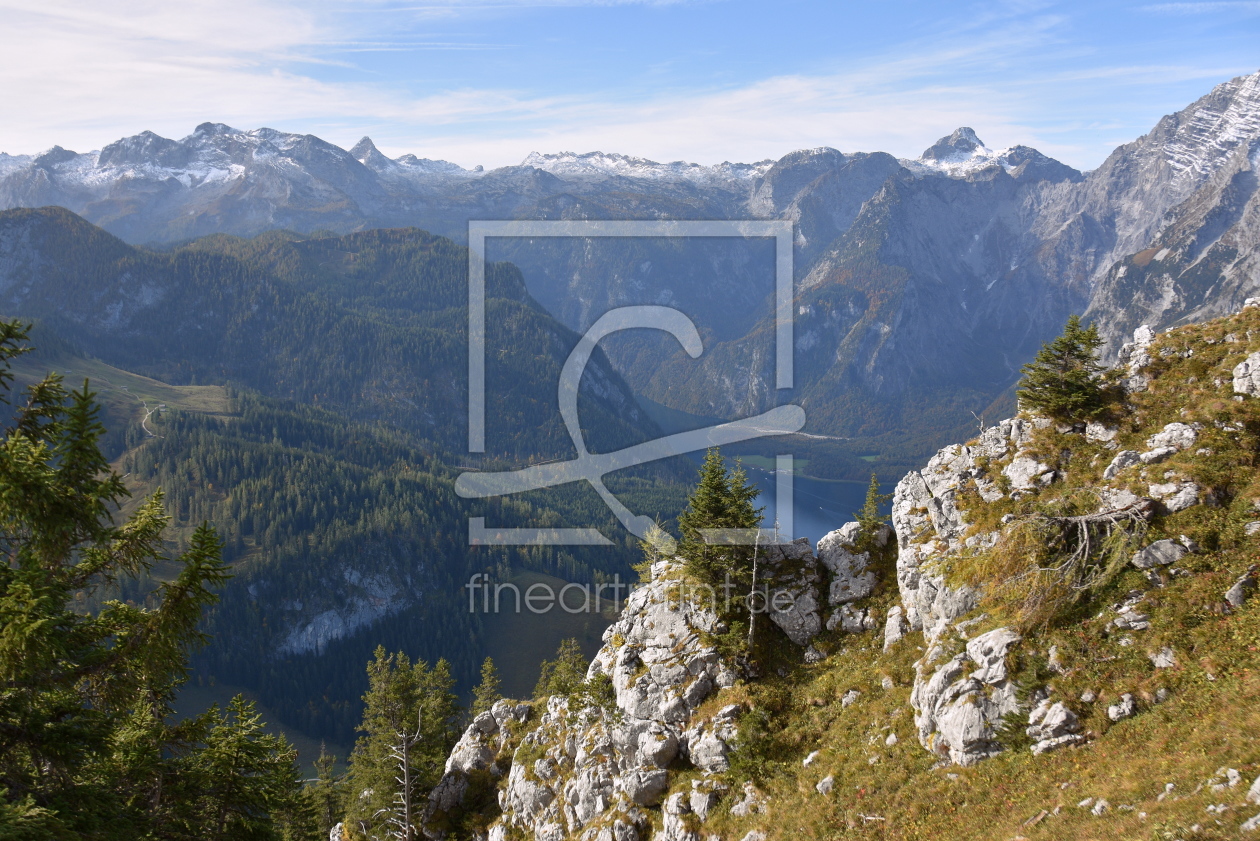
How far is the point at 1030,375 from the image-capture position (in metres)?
35.6

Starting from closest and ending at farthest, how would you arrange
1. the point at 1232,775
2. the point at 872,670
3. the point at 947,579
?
the point at 1232,775
the point at 947,579
the point at 872,670

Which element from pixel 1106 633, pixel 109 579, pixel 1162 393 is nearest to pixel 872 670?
pixel 1106 633

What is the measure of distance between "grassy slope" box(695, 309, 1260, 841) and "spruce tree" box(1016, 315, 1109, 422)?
153 cm

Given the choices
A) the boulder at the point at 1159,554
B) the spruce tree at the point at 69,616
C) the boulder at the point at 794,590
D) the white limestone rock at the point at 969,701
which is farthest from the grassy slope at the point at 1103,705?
the spruce tree at the point at 69,616

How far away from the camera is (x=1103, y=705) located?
2370 cm

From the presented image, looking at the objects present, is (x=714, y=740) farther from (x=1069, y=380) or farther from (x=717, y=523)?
(x=1069, y=380)

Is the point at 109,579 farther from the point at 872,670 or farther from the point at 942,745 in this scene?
the point at 872,670

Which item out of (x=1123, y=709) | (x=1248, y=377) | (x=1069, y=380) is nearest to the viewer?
(x=1123, y=709)

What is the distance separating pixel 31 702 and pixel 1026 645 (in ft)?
104

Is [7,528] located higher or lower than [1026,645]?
higher

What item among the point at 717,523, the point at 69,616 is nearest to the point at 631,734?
the point at 717,523

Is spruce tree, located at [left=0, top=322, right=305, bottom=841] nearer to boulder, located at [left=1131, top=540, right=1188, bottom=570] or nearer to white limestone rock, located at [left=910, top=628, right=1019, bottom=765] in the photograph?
white limestone rock, located at [left=910, top=628, right=1019, bottom=765]

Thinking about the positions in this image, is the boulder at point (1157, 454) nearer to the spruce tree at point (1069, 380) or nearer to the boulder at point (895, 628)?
the spruce tree at point (1069, 380)

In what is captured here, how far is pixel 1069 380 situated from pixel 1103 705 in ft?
55.9
